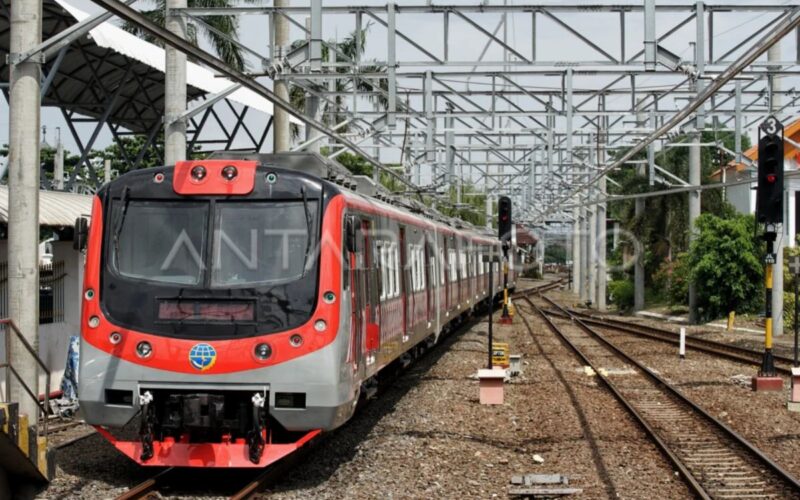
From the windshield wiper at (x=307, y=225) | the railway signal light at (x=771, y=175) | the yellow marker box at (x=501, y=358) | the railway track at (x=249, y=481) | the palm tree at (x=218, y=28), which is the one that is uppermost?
the palm tree at (x=218, y=28)

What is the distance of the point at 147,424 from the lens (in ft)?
29.6

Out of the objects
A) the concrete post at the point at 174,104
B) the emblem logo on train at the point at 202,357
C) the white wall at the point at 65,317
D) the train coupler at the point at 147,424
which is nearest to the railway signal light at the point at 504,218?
the concrete post at the point at 174,104

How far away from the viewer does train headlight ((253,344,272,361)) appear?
30.1 ft

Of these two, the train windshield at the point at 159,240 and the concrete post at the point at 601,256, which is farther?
the concrete post at the point at 601,256

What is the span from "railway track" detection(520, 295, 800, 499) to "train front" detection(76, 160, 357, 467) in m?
3.51

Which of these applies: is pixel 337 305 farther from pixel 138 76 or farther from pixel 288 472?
pixel 138 76

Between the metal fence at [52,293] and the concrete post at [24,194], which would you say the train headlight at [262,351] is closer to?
the concrete post at [24,194]

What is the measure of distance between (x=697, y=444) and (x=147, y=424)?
624 centimetres

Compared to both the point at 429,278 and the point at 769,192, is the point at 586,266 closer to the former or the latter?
the point at 429,278

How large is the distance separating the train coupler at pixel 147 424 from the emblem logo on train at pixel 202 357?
455 millimetres

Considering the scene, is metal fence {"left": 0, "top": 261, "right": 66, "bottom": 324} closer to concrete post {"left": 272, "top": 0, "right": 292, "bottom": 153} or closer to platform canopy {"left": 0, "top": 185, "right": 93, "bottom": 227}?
platform canopy {"left": 0, "top": 185, "right": 93, "bottom": 227}

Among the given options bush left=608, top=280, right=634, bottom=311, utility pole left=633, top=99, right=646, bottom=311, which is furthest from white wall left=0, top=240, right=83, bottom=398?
bush left=608, top=280, right=634, bottom=311

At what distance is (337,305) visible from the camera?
30.9 feet

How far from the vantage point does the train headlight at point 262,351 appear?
9164 mm
